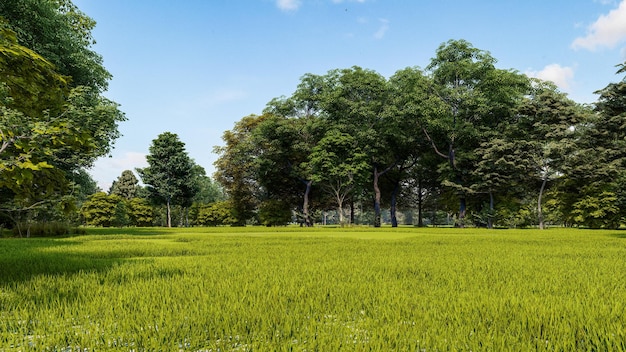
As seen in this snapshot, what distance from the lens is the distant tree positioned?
77.4m

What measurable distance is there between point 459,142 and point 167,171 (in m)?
39.2

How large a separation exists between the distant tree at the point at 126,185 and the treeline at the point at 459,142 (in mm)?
37602

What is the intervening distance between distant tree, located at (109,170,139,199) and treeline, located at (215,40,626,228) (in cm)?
3760

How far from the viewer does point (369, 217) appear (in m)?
118

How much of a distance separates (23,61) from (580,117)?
42.5m

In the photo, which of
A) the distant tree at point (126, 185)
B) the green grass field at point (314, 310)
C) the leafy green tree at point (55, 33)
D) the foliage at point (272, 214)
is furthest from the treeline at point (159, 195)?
the green grass field at point (314, 310)

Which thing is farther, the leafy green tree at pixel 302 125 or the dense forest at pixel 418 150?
the leafy green tree at pixel 302 125

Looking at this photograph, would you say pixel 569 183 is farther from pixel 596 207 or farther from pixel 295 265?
pixel 295 265

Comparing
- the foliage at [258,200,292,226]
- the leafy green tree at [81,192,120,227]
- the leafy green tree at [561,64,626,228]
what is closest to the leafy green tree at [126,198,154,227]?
the leafy green tree at [81,192,120,227]

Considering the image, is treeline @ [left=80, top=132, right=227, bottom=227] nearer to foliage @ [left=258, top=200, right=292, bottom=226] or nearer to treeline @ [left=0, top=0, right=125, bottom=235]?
foliage @ [left=258, top=200, right=292, bottom=226]

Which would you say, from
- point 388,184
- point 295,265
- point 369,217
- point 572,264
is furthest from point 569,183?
point 369,217

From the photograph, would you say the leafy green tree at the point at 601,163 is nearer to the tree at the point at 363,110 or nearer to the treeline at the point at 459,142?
the treeline at the point at 459,142

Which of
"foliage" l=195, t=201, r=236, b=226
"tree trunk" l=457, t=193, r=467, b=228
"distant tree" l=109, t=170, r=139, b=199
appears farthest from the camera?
"distant tree" l=109, t=170, r=139, b=199

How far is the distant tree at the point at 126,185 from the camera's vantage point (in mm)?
77438
